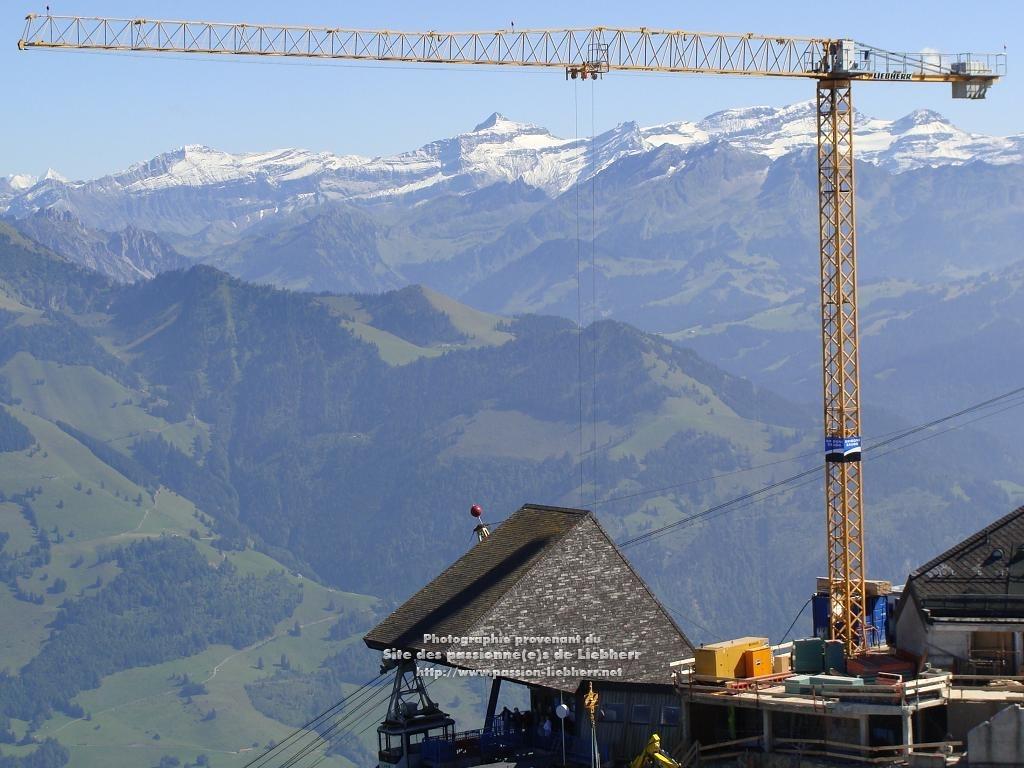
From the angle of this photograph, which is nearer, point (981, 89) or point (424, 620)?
point (424, 620)

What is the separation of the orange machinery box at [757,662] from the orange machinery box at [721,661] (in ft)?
0.37

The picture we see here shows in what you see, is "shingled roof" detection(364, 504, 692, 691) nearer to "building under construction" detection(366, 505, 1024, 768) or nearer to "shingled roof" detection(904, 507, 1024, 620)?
"building under construction" detection(366, 505, 1024, 768)

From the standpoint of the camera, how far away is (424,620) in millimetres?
65125

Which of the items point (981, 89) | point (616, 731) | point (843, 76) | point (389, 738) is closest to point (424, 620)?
point (389, 738)

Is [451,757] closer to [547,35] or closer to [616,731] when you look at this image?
[616,731]

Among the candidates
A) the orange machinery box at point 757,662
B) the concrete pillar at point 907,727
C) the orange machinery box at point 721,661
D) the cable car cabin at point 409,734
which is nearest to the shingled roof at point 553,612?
the orange machinery box at point 721,661

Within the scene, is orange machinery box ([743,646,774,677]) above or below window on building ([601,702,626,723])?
above

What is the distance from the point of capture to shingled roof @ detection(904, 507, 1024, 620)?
181ft

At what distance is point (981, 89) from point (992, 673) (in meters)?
52.6

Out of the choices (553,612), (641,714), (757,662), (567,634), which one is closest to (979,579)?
(757,662)

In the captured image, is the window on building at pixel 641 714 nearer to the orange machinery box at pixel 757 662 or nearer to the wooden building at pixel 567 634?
the wooden building at pixel 567 634

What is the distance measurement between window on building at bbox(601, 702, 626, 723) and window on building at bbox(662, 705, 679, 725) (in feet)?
4.28

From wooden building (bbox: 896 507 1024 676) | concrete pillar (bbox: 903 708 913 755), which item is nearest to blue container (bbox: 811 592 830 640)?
wooden building (bbox: 896 507 1024 676)

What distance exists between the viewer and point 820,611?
270 feet
